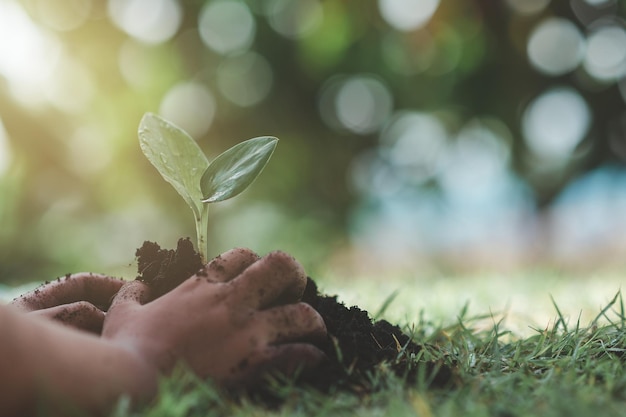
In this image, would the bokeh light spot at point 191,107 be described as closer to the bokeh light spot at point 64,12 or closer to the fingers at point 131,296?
the bokeh light spot at point 64,12

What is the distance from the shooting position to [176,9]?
17.5 ft

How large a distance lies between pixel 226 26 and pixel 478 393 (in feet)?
16.1

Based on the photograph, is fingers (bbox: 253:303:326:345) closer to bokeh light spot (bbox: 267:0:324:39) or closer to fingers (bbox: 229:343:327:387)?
fingers (bbox: 229:343:327:387)

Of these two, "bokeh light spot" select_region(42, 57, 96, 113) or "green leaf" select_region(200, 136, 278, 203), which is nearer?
"green leaf" select_region(200, 136, 278, 203)

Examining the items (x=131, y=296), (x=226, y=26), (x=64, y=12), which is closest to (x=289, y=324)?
(x=131, y=296)

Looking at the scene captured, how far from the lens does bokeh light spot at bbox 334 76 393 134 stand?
17.6ft

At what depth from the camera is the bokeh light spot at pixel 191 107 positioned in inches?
210

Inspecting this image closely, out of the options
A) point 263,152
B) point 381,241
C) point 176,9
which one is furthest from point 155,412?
point 176,9

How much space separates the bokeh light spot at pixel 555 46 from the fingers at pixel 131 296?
4486 mm

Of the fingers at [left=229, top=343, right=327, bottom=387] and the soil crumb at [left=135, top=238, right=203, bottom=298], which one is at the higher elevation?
the soil crumb at [left=135, top=238, right=203, bottom=298]

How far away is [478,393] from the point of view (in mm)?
943

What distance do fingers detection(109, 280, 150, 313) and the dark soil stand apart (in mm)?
25

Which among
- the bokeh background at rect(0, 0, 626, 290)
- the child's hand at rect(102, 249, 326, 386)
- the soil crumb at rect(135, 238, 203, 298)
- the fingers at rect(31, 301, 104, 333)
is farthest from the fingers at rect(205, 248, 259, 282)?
the bokeh background at rect(0, 0, 626, 290)

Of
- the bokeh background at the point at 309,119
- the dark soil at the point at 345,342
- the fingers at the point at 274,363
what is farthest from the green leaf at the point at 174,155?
the bokeh background at the point at 309,119
